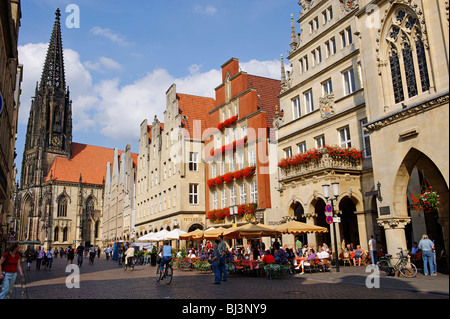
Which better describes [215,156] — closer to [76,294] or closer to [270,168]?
[270,168]

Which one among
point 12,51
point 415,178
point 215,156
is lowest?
point 415,178

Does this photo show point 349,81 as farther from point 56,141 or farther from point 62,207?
point 56,141

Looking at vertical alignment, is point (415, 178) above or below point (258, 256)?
above

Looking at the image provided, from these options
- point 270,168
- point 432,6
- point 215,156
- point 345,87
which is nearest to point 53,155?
point 215,156

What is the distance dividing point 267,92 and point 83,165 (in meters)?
88.0

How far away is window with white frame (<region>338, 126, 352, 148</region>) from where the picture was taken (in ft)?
75.2

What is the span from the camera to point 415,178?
61.9 feet

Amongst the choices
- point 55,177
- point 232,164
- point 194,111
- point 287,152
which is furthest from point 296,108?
point 55,177

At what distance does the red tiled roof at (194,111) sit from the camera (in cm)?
4221

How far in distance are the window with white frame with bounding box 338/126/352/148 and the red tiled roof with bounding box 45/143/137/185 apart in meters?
82.0

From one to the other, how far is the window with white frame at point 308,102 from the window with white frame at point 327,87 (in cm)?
127

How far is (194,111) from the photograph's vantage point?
1742 inches

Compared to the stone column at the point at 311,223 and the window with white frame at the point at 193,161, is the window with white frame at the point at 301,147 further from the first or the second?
the window with white frame at the point at 193,161

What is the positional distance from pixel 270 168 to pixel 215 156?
879 centimetres
